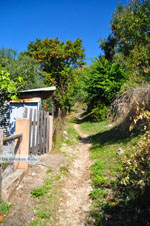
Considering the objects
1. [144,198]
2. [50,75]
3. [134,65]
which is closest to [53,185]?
[144,198]

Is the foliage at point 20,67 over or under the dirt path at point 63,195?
over

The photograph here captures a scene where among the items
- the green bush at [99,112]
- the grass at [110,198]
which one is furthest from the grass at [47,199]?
the green bush at [99,112]

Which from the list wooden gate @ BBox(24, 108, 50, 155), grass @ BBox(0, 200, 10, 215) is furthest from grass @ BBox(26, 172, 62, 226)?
wooden gate @ BBox(24, 108, 50, 155)

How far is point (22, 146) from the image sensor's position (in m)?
4.23

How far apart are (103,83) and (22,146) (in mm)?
11126

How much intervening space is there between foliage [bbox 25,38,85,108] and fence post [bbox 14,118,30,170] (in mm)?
12935

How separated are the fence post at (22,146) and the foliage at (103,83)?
35.1ft

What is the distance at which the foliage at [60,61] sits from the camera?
17641 mm

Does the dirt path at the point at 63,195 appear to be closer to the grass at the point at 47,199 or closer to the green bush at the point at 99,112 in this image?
the grass at the point at 47,199

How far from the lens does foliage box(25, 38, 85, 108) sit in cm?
1764

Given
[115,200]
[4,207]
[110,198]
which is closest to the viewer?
[4,207]

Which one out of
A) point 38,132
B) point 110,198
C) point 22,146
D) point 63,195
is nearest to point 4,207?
point 63,195

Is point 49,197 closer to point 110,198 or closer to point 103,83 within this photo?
point 110,198

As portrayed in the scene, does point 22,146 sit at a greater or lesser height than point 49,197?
greater
